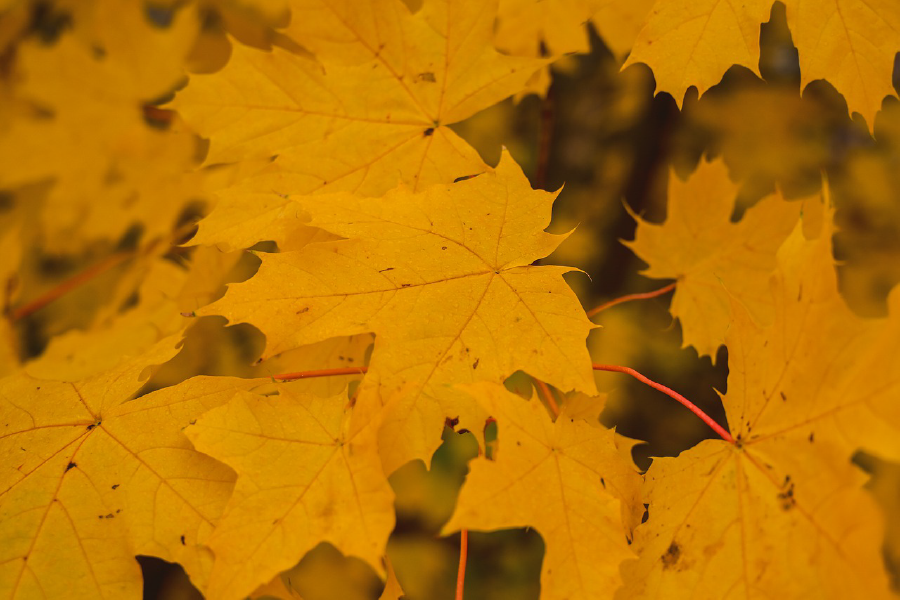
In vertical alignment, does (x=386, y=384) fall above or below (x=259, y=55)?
below

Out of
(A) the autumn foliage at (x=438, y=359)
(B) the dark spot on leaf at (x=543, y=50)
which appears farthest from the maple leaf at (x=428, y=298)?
(B) the dark spot on leaf at (x=543, y=50)

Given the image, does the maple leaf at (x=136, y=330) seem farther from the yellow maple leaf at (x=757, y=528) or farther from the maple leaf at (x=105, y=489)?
the yellow maple leaf at (x=757, y=528)

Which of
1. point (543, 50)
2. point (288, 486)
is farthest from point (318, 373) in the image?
point (543, 50)

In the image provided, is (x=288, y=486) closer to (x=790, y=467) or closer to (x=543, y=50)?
(x=790, y=467)

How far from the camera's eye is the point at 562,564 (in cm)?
78

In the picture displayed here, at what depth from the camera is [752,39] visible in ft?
3.34

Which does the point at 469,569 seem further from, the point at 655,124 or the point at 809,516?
→ the point at 809,516

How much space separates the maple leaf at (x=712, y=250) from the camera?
1329 mm

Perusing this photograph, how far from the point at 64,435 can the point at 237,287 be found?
365 millimetres

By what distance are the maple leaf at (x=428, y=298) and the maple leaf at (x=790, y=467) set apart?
8.6 inches

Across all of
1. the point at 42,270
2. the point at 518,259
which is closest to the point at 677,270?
the point at 518,259

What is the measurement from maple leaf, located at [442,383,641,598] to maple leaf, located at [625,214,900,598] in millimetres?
87

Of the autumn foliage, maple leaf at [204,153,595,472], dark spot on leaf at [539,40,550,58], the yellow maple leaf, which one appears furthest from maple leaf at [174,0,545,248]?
the yellow maple leaf

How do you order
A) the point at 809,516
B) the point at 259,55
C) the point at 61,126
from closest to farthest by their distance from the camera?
the point at 809,516 < the point at 259,55 < the point at 61,126
